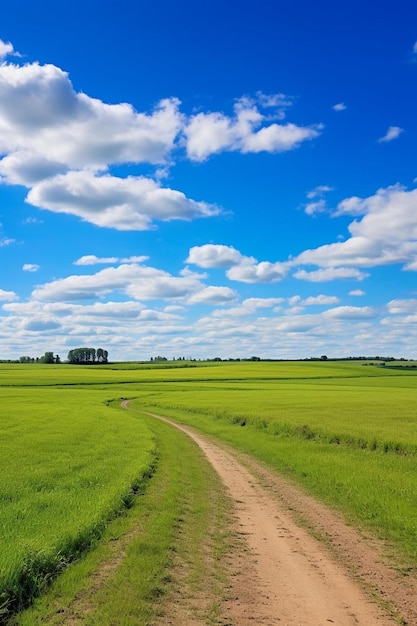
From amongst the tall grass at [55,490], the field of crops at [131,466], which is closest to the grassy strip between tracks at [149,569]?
the tall grass at [55,490]

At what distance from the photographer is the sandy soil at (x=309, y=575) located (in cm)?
844

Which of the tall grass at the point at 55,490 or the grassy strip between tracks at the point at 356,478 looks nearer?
the tall grass at the point at 55,490

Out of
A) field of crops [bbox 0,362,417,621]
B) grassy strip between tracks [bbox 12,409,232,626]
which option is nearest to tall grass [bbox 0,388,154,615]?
field of crops [bbox 0,362,417,621]

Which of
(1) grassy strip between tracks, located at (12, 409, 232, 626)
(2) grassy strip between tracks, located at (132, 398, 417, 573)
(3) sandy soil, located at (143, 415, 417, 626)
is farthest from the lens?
(2) grassy strip between tracks, located at (132, 398, 417, 573)

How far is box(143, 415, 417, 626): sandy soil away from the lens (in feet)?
27.7

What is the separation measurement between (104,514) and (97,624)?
19.6 ft

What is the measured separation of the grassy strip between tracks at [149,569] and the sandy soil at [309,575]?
54 cm

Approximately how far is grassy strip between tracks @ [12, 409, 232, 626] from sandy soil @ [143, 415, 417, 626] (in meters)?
0.54

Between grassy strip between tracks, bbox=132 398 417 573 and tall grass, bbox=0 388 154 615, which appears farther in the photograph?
grassy strip between tracks, bbox=132 398 417 573

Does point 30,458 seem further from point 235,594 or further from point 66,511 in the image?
point 235,594

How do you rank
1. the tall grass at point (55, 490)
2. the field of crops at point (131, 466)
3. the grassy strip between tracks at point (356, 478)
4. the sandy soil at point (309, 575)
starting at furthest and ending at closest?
the grassy strip between tracks at point (356, 478) < the field of crops at point (131, 466) < the tall grass at point (55, 490) < the sandy soil at point (309, 575)

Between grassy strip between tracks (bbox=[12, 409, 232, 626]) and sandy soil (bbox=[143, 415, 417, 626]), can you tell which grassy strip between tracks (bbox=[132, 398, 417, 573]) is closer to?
sandy soil (bbox=[143, 415, 417, 626])

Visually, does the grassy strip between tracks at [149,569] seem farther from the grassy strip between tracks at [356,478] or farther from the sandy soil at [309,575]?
the grassy strip between tracks at [356,478]

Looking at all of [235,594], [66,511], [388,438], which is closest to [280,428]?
[388,438]
